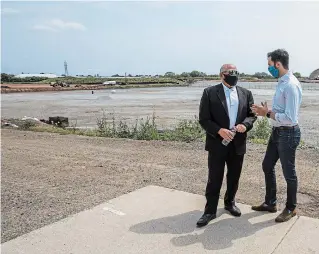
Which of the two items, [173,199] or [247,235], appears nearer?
[247,235]

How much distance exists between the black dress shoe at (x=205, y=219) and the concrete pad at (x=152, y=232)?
0.05 meters

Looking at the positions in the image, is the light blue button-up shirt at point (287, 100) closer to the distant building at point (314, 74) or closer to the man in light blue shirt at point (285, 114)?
the man in light blue shirt at point (285, 114)

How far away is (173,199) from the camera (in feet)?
17.6

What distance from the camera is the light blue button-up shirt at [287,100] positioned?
420 centimetres

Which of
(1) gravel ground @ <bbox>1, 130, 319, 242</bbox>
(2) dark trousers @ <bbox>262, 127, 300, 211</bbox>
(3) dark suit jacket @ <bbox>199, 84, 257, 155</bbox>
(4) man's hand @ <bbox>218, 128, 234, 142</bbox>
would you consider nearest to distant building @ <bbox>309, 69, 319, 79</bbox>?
(1) gravel ground @ <bbox>1, 130, 319, 242</bbox>

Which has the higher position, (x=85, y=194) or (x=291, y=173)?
(x=291, y=173)

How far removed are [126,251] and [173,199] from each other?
1.58m

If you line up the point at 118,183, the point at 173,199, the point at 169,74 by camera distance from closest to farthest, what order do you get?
1. the point at 173,199
2. the point at 118,183
3. the point at 169,74

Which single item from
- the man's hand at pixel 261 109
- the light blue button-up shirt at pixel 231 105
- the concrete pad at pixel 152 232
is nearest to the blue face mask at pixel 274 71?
the man's hand at pixel 261 109

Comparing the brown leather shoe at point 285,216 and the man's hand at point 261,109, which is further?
the brown leather shoe at point 285,216

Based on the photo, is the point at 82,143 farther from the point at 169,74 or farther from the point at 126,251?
the point at 169,74

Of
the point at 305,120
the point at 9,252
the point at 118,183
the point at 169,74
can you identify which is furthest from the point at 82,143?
the point at 169,74

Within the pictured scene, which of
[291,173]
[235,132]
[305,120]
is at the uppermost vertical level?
[235,132]

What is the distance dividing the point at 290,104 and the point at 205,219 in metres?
1.54
